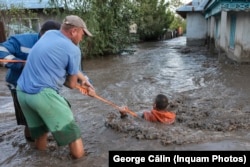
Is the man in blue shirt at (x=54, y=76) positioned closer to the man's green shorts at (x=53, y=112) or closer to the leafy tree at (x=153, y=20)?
the man's green shorts at (x=53, y=112)

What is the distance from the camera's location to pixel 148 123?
5.09m

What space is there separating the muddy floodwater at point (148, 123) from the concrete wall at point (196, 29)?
510 inches

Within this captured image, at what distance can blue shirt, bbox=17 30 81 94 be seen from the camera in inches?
130

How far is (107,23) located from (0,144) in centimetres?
1176

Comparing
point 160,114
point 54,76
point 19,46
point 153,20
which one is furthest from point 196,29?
point 54,76

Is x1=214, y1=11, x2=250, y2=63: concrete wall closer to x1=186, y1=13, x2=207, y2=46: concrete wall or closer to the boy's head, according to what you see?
the boy's head

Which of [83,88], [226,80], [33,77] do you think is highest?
[33,77]

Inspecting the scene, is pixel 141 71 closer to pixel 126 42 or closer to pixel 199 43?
pixel 126 42

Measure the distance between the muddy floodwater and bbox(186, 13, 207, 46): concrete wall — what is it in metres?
13.0

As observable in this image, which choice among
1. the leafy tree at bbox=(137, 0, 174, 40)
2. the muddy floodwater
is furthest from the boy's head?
the leafy tree at bbox=(137, 0, 174, 40)

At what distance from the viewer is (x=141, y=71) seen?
36.7 feet

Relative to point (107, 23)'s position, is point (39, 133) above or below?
below

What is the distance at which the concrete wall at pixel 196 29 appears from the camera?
22.6 metres

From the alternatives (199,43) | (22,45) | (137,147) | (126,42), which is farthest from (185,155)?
(199,43)
